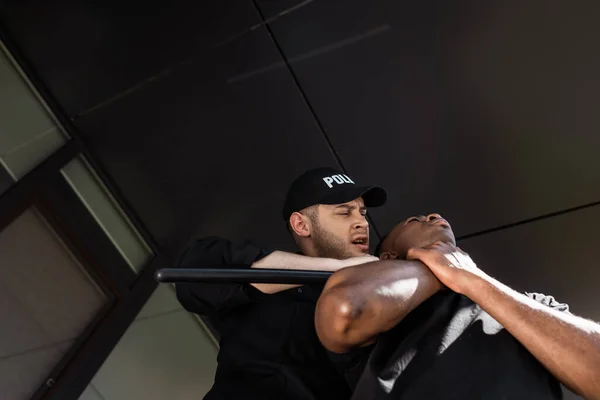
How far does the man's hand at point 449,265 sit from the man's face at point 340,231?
36 cm

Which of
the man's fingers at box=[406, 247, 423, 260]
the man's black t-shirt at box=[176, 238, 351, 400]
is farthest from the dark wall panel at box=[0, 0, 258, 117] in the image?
the man's fingers at box=[406, 247, 423, 260]

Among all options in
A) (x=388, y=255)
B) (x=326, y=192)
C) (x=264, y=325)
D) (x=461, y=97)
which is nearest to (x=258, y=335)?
(x=264, y=325)

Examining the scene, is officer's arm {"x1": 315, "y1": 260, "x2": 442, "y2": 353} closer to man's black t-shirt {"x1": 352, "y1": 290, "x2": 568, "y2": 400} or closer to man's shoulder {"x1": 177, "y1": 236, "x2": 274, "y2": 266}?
man's black t-shirt {"x1": 352, "y1": 290, "x2": 568, "y2": 400}

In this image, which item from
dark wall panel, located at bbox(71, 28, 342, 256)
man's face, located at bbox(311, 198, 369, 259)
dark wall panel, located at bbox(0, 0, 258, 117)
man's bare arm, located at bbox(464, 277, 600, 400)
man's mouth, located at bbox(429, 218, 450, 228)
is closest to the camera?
man's bare arm, located at bbox(464, 277, 600, 400)

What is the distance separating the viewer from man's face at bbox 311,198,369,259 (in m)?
1.63

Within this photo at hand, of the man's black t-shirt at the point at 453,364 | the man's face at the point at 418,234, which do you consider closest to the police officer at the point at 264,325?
the man's face at the point at 418,234

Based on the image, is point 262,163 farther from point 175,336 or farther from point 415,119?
point 175,336

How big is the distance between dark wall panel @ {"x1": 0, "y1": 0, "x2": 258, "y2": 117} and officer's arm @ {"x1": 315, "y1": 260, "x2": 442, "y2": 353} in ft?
3.67

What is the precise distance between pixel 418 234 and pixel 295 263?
0.92 ft

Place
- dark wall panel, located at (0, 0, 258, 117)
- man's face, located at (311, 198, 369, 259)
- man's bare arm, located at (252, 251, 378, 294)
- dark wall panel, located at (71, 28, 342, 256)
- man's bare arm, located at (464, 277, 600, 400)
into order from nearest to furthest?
man's bare arm, located at (464, 277, 600, 400)
man's bare arm, located at (252, 251, 378, 294)
man's face, located at (311, 198, 369, 259)
dark wall panel, located at (0, 0, 258, 117)
dark wall panel, located at (71, 28, 342, 256)

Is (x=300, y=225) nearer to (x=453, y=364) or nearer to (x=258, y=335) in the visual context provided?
(x=258, y=335)

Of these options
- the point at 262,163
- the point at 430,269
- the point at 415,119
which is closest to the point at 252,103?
the point at 262,163

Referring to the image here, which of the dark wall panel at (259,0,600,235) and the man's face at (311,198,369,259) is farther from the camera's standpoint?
the dark wall panel at (259,0,600,235)

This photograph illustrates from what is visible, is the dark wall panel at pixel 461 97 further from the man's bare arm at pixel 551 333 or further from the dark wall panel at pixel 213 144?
the man's bare arm at pixel 551 333
